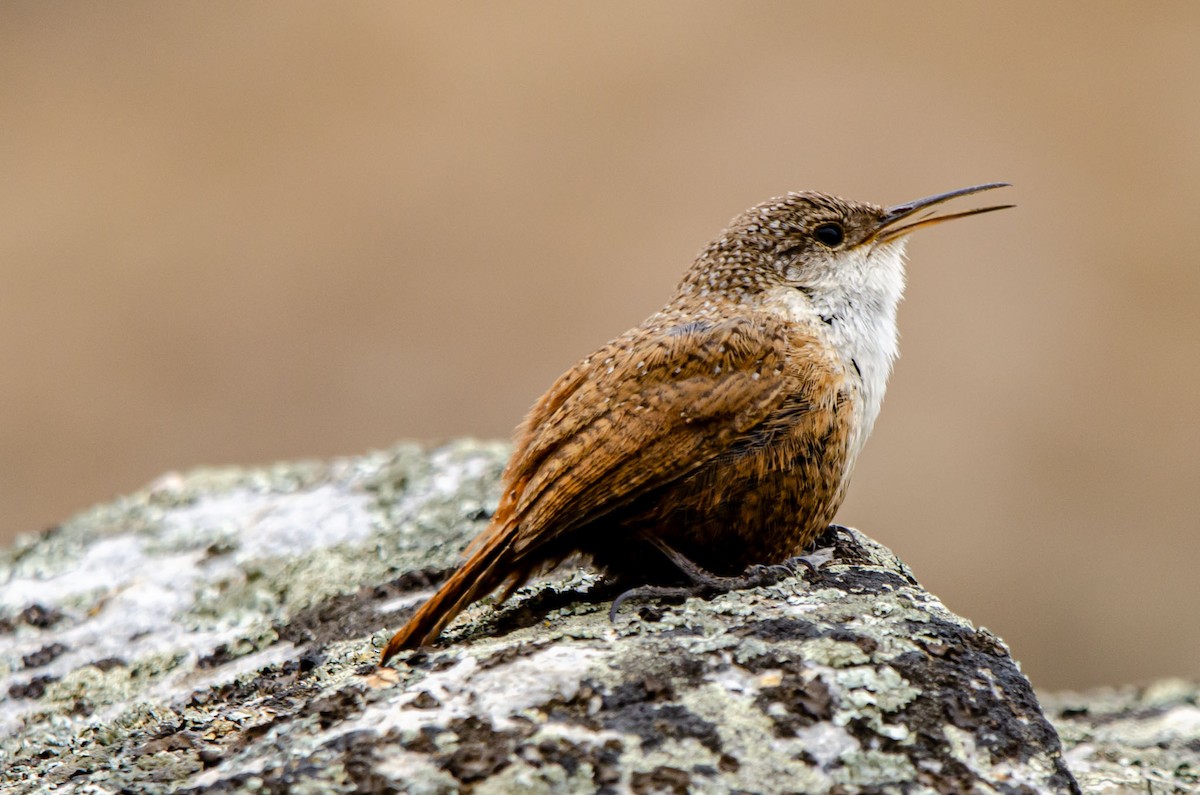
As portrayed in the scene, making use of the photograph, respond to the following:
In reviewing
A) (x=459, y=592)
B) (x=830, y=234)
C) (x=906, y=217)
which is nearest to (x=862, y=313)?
(x=830, y=234)

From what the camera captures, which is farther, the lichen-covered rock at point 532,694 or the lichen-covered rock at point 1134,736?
the lichen-covered rock at point 1134,736

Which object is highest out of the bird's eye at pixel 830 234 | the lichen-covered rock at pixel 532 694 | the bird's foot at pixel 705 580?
the bird's eye at pixel 830 234

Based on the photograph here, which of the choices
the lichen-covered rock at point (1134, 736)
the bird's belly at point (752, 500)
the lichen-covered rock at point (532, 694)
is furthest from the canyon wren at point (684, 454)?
the lichen-covered rock at point (1134, 736)

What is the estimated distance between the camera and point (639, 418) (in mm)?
3275

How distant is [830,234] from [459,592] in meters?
1.73

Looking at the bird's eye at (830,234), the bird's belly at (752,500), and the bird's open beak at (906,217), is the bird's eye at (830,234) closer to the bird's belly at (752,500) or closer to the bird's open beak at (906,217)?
the bird's open beak at (906,217)

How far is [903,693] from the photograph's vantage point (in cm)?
274

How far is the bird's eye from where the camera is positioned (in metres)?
4.04

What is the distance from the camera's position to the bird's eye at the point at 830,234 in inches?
159

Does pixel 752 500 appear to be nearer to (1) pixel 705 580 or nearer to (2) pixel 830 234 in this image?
(1) pixel 705 580

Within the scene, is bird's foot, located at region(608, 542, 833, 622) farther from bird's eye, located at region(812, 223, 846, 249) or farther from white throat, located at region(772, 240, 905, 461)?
bird's eye, located at region(812, 223, 846, 249)

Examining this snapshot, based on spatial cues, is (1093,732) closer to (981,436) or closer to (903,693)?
(903,693)

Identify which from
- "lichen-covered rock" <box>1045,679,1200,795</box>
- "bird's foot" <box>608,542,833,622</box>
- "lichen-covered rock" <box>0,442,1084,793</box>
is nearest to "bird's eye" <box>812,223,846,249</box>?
"lichen-covered rock" <box>0,442,1084,793</box>

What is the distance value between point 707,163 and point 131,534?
692 centimetres
